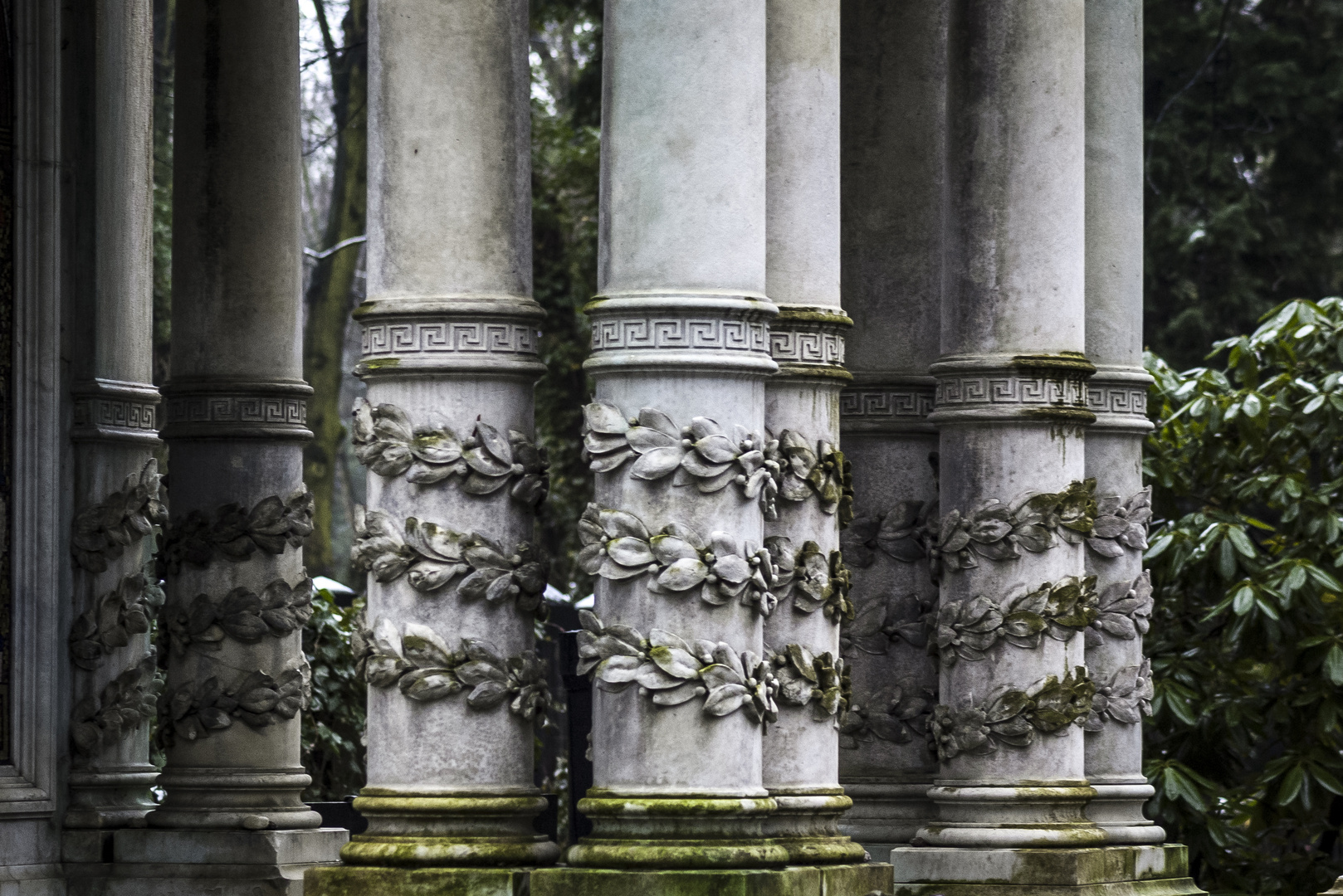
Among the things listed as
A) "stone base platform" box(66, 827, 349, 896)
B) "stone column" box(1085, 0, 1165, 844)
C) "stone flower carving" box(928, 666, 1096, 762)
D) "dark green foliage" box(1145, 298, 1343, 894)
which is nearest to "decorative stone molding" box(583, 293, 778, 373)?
"stone flower carving" box(928, 666, 1096, 762)

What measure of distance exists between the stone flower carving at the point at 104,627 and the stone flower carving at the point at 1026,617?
568 centimetres

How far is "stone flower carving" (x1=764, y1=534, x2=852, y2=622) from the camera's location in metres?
12.6

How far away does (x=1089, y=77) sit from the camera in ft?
53.6

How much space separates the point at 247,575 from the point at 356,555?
4.74 m

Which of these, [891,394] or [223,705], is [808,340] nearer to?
[891,394]

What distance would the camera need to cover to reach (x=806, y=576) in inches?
498

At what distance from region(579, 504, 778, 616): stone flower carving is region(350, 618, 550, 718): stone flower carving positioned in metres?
0.87

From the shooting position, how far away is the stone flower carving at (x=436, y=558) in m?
11.8

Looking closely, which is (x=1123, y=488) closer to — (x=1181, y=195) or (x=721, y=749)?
(x=721, y=749)

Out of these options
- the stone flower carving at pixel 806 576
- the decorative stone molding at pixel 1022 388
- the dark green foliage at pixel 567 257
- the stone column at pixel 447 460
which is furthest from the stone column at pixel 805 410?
the dark green foliage at pixel 567 257

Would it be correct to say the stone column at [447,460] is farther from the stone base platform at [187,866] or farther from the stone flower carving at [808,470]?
the stone base platform at [187,866]

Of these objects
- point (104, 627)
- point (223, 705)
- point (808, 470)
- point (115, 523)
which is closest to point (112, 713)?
point (104, 627)

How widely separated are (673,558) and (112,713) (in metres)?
6.30

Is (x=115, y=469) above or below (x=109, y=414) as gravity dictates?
below
